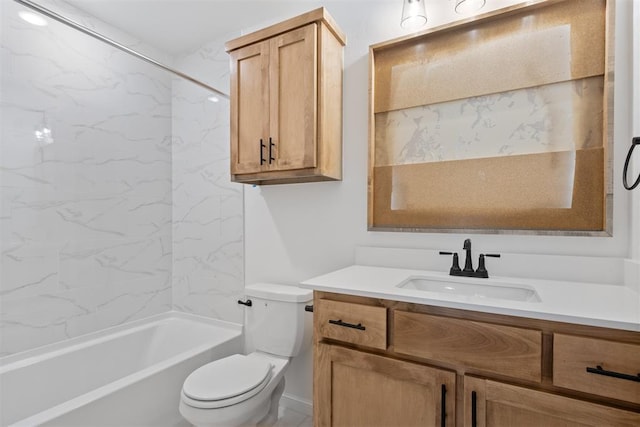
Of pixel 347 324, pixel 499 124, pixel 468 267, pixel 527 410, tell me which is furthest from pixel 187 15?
pixel 527 410

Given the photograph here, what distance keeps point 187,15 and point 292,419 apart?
8.54 feet

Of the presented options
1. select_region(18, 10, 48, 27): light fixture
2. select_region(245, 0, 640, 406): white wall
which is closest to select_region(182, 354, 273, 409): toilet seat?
select_region(245, 0, 640, 406): white wall

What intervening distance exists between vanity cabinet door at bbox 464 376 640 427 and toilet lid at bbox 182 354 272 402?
0.93m

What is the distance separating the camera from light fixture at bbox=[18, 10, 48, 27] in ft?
5.90

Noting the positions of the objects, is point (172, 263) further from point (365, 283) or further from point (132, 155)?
point (365, 283)

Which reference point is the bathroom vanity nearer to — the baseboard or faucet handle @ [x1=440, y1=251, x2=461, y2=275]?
faucet handle @ [x1=440, y1=251, x2=461, y2=275]

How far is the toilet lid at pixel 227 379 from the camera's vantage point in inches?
54.7

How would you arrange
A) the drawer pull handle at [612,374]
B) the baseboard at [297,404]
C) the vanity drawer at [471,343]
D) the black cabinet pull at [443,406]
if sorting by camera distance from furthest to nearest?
the baseboard at [297,404] → the black cabinet pull at [443,406] → the vanity drawer at [471,343] → the drawer pull handle at [612,374]

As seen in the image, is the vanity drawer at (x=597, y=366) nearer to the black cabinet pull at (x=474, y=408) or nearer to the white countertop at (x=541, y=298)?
the white countertop at (x=541, y=298)

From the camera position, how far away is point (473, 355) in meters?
0.98

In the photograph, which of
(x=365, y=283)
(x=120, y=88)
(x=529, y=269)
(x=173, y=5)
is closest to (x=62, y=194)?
(x=120, y=88)

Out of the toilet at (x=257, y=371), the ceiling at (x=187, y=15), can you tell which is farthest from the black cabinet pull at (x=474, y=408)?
the ceiling at (x=187, y=15)

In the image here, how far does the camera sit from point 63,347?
1.92m

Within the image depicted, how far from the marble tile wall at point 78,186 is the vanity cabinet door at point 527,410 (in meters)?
2.23
